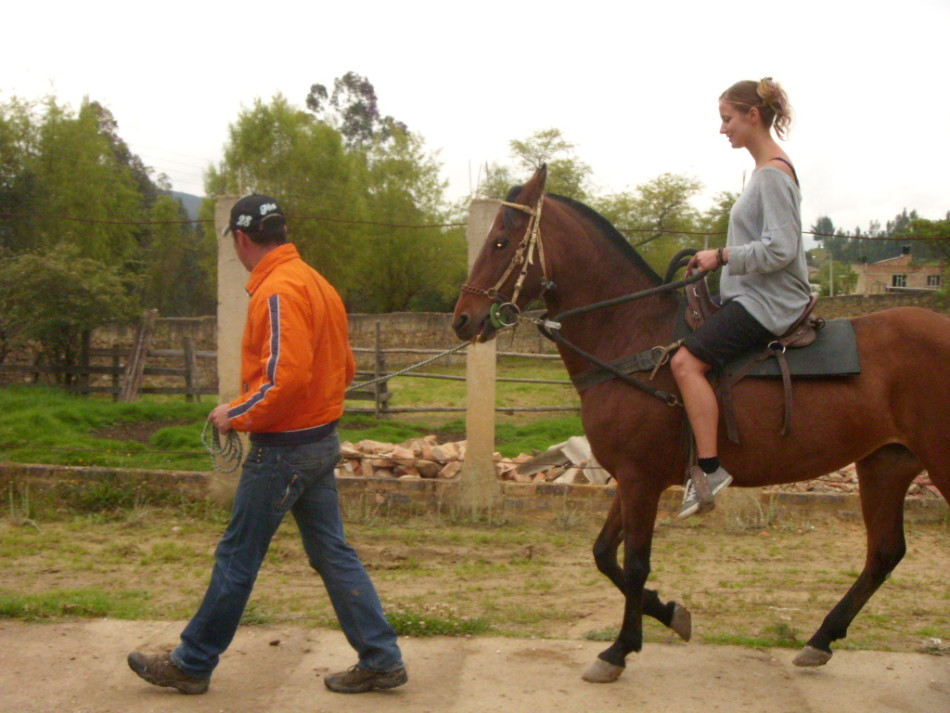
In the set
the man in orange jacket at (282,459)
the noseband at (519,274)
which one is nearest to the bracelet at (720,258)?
the noseband at (519,274)

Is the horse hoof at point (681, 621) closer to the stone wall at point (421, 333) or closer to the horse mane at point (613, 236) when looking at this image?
the horse mane at point (613, 236)

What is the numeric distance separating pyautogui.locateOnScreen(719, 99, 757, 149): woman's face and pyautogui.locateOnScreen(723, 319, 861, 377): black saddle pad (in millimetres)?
1043

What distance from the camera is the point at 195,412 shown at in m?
14.3

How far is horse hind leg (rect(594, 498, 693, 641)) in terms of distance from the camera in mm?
4898

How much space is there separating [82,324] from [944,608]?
15000 millimetres

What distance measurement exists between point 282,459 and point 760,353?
2357mm

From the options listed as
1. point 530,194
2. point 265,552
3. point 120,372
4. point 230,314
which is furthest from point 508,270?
point 120,372

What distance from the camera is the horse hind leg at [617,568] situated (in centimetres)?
490

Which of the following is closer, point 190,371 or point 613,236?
point 613,236

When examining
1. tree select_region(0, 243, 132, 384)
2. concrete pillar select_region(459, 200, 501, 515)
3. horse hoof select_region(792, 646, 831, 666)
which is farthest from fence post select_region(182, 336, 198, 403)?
horse hoof select_region(792, 646, 831, 666)

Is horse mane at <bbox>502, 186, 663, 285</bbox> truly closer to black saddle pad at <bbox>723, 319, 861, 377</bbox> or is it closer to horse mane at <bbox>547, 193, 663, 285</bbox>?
horse mane at <bbox>547, 193, 663, 285</bbox>

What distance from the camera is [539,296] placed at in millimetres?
4863

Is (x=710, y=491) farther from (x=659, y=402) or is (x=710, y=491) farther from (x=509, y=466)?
(x=509, y=466)

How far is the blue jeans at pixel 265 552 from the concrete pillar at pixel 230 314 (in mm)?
4501
